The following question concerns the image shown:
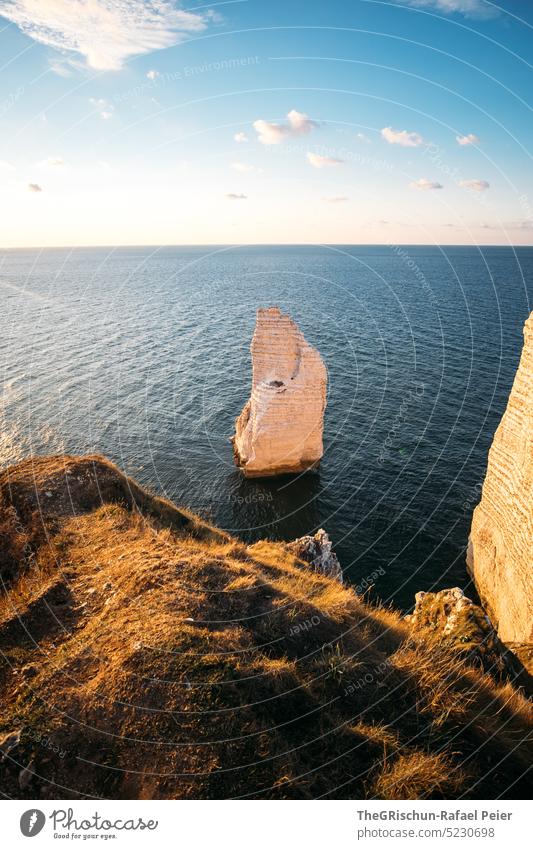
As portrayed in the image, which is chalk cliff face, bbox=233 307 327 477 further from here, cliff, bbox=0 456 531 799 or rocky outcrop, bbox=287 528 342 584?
cliff, bbox=0 456 531 799

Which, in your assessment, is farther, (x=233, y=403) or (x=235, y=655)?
(x=233, y=403)

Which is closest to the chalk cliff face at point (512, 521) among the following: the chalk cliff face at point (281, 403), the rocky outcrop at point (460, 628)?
the rocky outcrop at point (460, 628)

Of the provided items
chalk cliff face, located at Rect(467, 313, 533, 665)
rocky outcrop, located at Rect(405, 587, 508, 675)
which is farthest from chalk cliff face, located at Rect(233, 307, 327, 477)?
rocky outcrop, located at Rect(405, 587, 508, 675)

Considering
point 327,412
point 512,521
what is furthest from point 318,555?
point 327,412

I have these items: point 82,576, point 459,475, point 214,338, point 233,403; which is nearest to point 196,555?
point 82,576

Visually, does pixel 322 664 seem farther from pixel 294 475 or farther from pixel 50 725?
pixel 294 475

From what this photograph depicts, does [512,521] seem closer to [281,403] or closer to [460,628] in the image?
[460,628]
